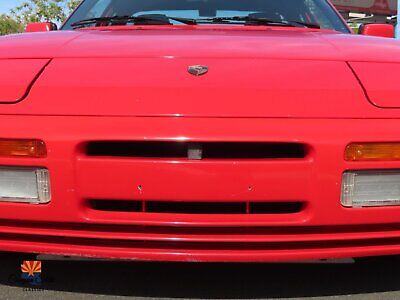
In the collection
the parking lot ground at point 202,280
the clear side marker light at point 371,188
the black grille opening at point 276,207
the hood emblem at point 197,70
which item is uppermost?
the hood emblem at point 197,70

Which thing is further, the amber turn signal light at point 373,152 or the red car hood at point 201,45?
the red car hood at point 201,45

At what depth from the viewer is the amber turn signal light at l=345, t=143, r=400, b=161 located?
78.7 inches

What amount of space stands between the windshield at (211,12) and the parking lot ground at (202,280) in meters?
1.44

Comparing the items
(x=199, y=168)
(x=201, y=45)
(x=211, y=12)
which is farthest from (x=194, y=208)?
(x=211, y=12)

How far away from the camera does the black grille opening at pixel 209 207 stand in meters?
2.03

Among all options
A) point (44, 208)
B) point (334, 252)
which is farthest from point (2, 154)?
point (334, 252)

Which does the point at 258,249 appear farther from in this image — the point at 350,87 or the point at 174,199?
the point at 350,87

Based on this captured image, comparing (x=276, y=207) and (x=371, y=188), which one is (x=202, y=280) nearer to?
(x=276, y=207)

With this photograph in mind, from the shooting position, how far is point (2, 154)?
2.03 meters

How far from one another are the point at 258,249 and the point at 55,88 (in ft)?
3.29

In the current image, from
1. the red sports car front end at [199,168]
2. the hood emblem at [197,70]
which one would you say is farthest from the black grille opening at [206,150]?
the hood emblem at [197,70]

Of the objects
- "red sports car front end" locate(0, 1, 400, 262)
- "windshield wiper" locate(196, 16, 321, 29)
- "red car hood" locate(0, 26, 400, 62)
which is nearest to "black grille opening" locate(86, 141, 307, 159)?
"red sports car front end" locate(0, 1, 400, 262)

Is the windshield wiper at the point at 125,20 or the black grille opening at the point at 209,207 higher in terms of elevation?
the windshield wiper at the point at 125,20

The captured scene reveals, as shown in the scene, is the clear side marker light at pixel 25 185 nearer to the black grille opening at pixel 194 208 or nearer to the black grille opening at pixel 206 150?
the black grille opening at pixel 206 150
